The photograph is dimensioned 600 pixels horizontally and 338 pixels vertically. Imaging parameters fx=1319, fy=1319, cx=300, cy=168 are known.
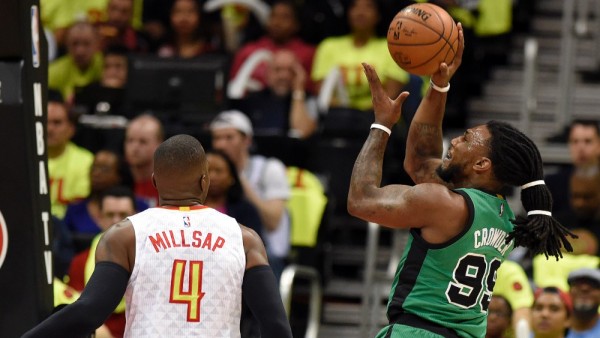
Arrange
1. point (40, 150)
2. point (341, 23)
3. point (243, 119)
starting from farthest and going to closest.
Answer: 1. point (341, 23)
2. point (243, 119)
3. point (40, 150)

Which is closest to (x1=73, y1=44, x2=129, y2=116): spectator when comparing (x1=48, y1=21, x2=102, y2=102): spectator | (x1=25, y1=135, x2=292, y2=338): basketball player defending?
(x1=48, y1=21, x2=102, y2=102): spectator

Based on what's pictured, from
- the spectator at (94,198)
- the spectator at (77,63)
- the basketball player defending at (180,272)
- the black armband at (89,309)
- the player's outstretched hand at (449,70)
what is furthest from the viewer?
the spectator at (77,63)

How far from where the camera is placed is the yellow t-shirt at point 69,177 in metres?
11.0

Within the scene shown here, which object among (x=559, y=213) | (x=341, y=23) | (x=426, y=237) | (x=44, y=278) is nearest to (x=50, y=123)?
(x=341, y=23)

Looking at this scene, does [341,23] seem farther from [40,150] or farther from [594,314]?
[40,150]

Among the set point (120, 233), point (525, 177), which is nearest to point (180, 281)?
point (120, 233)

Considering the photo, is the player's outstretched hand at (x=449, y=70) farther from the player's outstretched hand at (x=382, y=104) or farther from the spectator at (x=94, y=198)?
the spectator at (x=94, y=198)

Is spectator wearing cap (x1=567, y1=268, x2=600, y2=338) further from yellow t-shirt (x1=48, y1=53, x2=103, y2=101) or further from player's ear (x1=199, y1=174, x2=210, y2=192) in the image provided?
yellow t-shirt (x1=48, y1=53, x2=103, y2=101)

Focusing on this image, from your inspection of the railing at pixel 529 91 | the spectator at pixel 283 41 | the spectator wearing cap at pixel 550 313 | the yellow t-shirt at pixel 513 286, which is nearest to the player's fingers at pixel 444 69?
the yellow t-shirt at pixel 513 286

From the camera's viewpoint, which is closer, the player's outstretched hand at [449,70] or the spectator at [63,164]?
the player's outstretched hand at [449,70]

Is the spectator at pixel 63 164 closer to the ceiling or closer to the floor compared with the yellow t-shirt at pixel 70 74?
closer to the floor

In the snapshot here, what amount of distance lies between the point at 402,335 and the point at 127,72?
6.61m

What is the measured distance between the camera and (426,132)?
6.62 meters

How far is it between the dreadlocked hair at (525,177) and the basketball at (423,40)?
53cm
